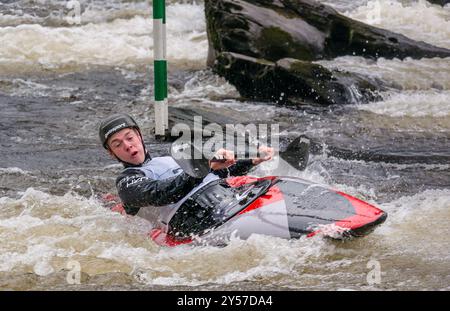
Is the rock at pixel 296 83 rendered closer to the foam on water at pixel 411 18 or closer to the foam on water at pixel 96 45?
the foam on water at pixel 96 45

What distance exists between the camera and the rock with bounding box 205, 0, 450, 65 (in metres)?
10.1

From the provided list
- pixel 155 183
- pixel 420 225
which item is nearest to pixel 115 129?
pixel 155 183

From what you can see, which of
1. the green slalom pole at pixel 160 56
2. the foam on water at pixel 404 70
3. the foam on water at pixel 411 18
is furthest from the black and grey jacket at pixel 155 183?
the foam on water at pixel 411 18

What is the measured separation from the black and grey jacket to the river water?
337 mm

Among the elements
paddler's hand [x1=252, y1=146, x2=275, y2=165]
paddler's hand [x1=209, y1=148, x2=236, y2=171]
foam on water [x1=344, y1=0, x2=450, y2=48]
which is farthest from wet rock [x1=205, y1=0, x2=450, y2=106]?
paddler's hand [x1=209, y1=148, x2=236, y2=171]

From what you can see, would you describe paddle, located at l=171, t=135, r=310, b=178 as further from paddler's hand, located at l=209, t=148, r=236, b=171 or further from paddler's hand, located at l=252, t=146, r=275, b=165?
paddler's hand, located at l=252, t=146, r=275, b=165

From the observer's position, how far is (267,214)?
15.6ft

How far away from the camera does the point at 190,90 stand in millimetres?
10008

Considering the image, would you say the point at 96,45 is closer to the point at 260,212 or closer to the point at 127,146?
the point at 127,146

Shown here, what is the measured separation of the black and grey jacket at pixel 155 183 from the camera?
4680 millimetres

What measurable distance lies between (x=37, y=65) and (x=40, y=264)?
7279 mm

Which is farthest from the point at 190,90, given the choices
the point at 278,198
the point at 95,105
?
the point at 278,198
